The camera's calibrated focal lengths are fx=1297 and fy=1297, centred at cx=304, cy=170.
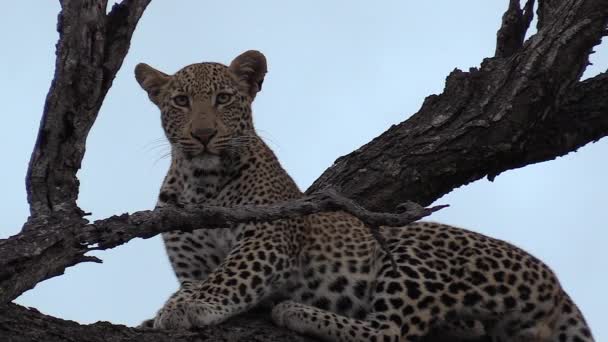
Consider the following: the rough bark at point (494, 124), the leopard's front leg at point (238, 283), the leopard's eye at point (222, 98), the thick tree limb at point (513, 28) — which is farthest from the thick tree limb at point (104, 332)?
the thick tree limb at point (513, 28)

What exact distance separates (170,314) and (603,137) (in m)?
5.32

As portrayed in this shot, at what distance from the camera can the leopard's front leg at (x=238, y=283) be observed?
927cm

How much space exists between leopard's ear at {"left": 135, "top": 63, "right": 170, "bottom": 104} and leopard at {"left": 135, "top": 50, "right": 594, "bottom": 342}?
1 centimetres

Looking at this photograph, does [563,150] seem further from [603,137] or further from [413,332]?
[413,332]

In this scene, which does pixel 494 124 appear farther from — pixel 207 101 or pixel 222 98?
pixel 207 101

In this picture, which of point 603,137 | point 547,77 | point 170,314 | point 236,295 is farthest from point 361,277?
point 603,137

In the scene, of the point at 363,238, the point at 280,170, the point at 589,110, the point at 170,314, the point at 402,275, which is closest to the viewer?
the point at 170,314

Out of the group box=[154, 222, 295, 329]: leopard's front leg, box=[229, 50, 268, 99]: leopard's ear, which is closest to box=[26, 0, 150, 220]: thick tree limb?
box=[154, 222, 295, 329]: leopard's front leg

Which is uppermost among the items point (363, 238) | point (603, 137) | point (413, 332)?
point (603, 137)

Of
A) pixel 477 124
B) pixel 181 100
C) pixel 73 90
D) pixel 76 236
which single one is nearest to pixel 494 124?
pixel 477 124

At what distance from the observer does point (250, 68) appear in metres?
11.8

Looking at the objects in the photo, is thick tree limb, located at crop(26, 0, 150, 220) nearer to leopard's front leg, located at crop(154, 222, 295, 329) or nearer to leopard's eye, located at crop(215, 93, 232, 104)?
leopard's front leg, located at crop(154, 222, 295, 329)

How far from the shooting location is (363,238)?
35.7 feet

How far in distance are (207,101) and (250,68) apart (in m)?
Answer: 0.77
